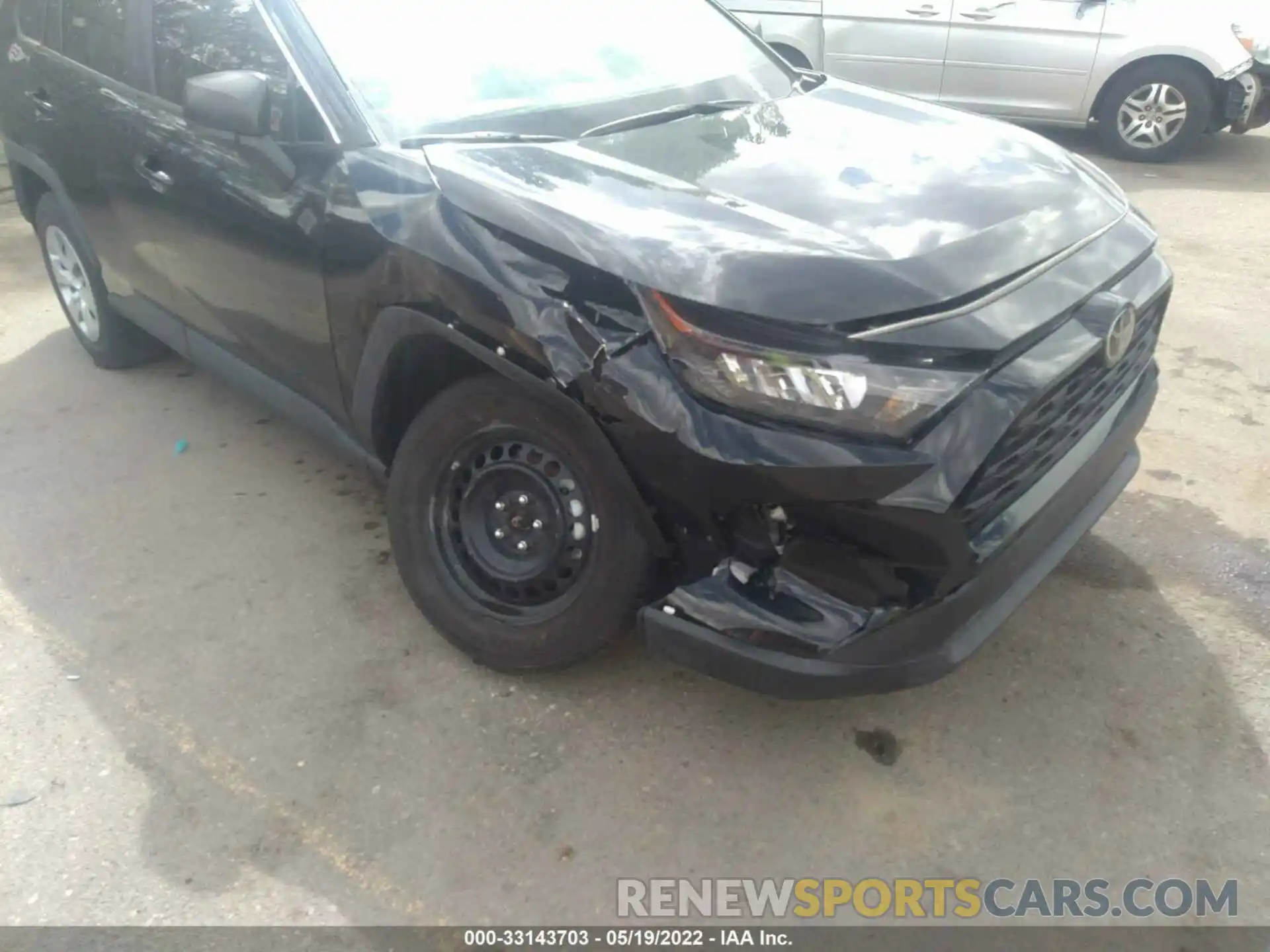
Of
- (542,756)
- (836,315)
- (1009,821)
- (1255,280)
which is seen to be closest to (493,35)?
(836,315)

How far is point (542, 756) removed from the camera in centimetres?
258

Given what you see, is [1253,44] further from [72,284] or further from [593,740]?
[72,284]

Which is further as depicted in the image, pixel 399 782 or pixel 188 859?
pixel 399 782

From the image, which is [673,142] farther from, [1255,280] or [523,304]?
[1255,280]

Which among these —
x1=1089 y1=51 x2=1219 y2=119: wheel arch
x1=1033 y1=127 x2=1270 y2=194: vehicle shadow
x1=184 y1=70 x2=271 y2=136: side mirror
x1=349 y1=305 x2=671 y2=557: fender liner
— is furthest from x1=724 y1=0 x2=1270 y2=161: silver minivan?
x1=349 y1=305 x2=671 y2=557: fender liner

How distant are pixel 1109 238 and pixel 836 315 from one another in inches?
38.7

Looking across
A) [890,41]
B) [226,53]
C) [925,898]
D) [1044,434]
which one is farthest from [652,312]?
[890,41]

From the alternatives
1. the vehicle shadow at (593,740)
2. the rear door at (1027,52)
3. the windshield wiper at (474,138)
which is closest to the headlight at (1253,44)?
the rear door at (1027,52)

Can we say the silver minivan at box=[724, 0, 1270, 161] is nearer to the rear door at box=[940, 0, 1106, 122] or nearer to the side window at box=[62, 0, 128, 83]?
the rear door at box=[940, 0, 1106, 122]

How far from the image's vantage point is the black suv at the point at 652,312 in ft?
6.72

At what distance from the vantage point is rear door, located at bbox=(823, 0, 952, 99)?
315 inches

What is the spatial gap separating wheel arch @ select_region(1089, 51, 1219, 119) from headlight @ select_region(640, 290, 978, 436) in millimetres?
7142

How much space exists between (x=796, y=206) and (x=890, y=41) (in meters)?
6.59

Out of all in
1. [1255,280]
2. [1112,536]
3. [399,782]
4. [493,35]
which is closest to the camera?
[399,782]
